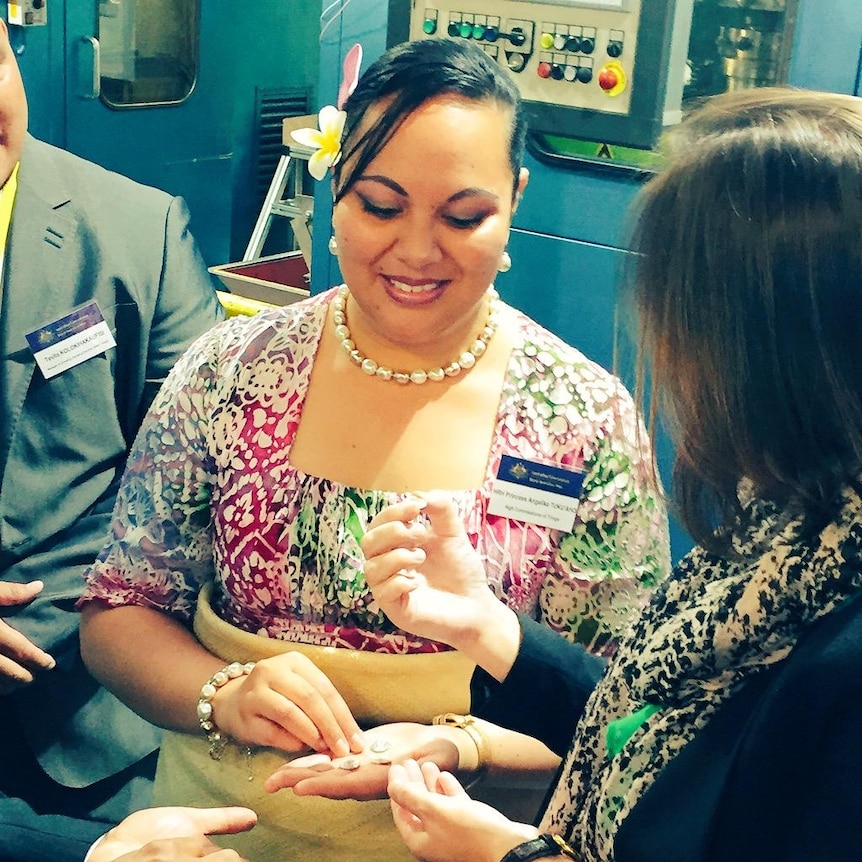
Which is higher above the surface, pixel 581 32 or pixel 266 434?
pixel 581 32

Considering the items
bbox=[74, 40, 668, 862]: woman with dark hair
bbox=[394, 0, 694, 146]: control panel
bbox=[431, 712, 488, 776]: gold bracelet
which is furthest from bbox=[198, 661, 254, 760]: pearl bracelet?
bbox=[394, 0, 694, 146]: control panel

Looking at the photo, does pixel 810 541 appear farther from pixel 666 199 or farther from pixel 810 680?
pixel 666 199

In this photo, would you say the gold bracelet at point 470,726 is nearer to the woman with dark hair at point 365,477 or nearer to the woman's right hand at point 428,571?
the woman with dark hair at point 365,477

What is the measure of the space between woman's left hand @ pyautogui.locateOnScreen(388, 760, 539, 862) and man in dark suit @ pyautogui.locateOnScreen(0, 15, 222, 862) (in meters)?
0.85

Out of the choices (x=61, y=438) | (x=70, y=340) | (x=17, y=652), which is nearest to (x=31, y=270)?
(x=70, y=340)

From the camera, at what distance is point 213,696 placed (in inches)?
57.4

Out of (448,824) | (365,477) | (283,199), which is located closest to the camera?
(448,824)

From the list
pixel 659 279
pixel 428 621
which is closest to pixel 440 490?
pixel 428 621

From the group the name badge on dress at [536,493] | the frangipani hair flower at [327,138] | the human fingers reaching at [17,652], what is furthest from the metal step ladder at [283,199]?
the name badge on dress at [536,493]

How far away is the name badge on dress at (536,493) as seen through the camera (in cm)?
145

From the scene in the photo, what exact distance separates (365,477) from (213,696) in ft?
1.08

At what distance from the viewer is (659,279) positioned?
1027mm

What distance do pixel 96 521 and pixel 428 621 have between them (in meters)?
0.94

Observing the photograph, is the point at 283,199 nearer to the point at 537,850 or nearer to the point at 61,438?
the point at 61,438
